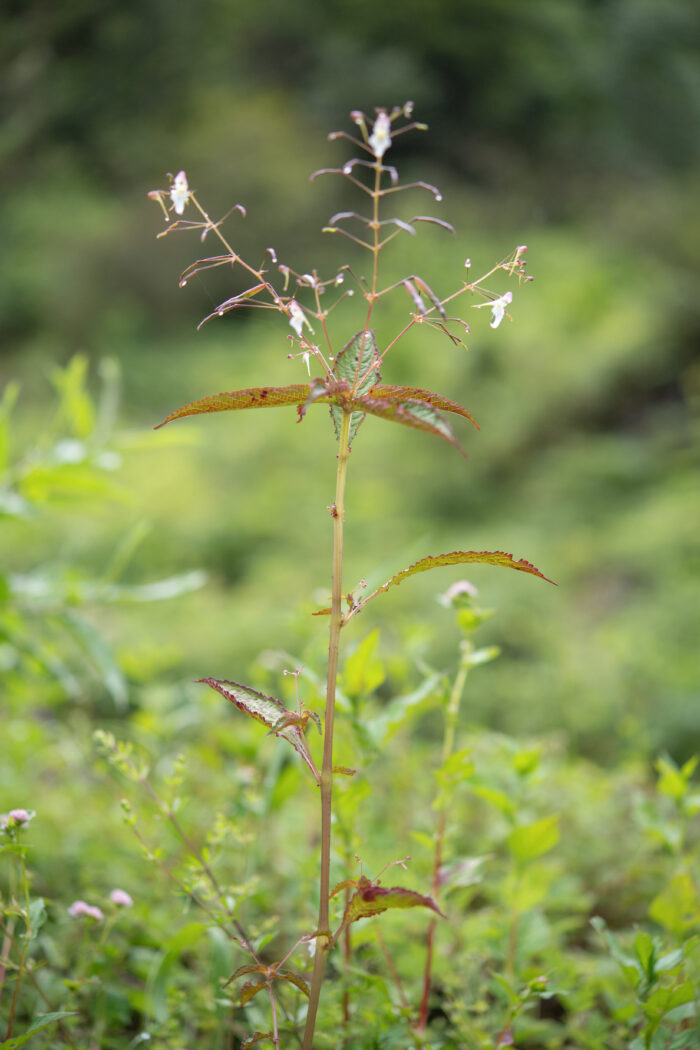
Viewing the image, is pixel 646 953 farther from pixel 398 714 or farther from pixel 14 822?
pixel 14 822

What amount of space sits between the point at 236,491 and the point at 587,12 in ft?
12.0

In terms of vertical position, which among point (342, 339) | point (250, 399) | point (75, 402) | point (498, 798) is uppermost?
point (342, 339)

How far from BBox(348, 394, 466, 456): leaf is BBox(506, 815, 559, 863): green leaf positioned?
0.34 m

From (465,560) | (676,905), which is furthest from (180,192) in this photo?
(676,905)

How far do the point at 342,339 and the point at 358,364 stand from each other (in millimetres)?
2805

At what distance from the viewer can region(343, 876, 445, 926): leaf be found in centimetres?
34

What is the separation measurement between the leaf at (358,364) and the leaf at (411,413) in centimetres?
3

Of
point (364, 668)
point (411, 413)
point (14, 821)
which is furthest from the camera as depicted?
point (364, 668)

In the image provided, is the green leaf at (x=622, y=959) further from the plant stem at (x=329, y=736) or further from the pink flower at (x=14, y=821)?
the pink flower at (x=14, y=821)

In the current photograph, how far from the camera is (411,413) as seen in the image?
12.7 inches

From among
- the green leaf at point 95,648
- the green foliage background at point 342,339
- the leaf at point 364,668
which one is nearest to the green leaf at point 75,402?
the green foliage background at point 342,339

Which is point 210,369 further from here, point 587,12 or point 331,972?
point 331,972

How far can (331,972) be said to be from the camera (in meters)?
0.64

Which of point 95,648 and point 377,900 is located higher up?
point 95,648
